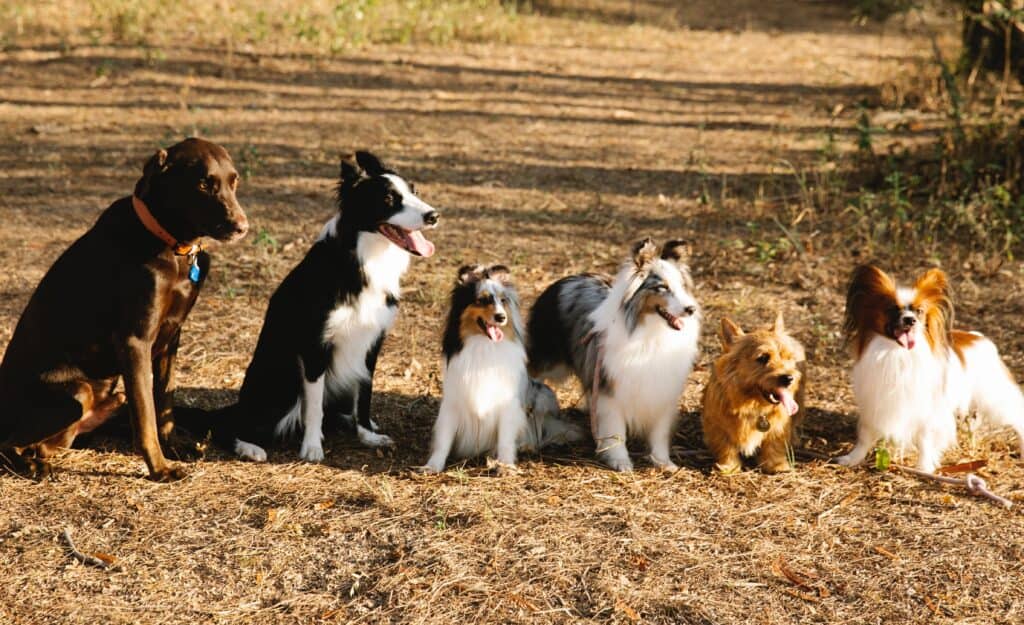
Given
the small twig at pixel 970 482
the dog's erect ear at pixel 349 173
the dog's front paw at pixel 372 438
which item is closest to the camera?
the small twig at pixel 970 482

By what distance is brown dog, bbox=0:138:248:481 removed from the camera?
4.56m

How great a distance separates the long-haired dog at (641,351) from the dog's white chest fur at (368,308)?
1008 millimetres

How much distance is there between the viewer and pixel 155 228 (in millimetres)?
4578

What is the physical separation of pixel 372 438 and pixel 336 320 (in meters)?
0.74

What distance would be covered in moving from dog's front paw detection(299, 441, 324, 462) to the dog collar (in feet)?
3.77

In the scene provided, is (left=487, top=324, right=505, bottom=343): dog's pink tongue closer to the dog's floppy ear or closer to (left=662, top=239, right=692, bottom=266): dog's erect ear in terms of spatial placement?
the dog's floppy ear

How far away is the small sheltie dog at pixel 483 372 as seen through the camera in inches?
192

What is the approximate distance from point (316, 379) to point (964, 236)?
5460mm

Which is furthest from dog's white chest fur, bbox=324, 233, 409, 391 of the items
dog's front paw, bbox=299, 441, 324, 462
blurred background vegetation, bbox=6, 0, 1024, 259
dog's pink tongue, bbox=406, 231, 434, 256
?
blurred background vegetation, bbox=6, 0, 1024, 259

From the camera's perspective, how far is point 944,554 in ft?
14.3

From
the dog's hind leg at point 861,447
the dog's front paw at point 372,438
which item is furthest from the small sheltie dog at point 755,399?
the dog's front paw at point 372,438

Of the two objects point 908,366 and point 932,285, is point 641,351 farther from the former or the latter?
point 932,285

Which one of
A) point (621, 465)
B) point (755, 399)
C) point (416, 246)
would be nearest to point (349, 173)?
point (416, 246)

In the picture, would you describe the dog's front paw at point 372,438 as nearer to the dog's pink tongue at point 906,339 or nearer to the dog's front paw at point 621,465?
the dog's front paw at point 621,465
